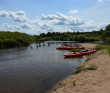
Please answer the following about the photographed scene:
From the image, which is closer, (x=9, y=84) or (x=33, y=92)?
(x=33, y=92)

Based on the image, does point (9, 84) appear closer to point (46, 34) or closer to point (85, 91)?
point (85, 91)

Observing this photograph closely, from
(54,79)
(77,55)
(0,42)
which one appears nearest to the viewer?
(54,79)

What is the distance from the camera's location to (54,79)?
10.8 metres

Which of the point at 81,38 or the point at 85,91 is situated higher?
the point at 81,38

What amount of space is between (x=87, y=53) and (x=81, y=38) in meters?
71.1

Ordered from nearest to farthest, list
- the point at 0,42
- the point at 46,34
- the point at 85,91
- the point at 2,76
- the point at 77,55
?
the point at 85,91 < the point at 2,76 < the point at 77,55 < the point at 0,42 < the point at 46,34

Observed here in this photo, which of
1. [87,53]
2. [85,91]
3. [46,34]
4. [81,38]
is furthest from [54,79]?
[46,34]

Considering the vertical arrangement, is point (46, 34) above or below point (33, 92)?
above

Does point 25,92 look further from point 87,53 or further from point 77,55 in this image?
point 87,53

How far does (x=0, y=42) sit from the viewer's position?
4025 centimetres

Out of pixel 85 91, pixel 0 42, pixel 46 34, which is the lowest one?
pixel 85 91

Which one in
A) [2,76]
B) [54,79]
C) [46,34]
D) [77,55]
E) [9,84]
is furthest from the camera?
[46,34]

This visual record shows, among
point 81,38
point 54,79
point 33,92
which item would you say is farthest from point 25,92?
point 81,38

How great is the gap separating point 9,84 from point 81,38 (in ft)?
291
